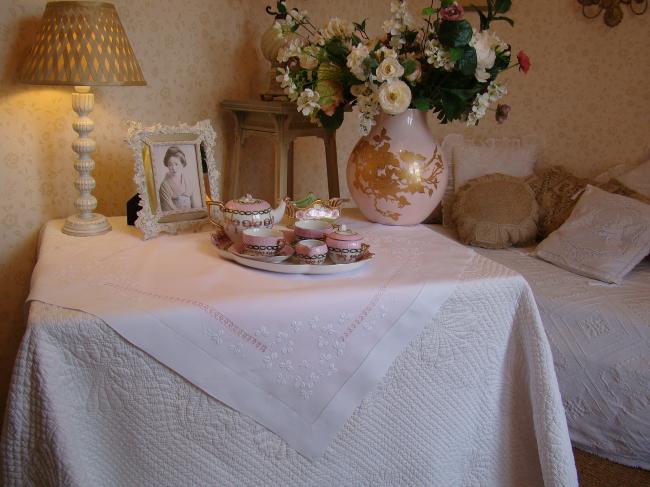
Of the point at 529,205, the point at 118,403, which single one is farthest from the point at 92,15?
the point at 529,205

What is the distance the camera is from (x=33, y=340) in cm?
94

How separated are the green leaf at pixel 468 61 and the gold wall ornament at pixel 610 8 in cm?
137

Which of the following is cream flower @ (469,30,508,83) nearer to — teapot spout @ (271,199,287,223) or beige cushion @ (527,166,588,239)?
teapot spout @ (271,199,287,223)

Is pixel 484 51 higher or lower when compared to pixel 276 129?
higher

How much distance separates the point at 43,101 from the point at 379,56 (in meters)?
0.90

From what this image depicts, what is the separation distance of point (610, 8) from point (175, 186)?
1.99m

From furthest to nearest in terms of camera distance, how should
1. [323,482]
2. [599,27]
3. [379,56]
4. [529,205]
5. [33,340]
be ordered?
[599,27], [529,205], [379,56], [323,482], [33,340]

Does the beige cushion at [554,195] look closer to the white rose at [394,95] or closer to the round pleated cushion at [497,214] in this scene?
the round pleated cushion at [497,214]

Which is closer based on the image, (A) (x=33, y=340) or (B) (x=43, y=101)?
(A) (x=33, y=340)

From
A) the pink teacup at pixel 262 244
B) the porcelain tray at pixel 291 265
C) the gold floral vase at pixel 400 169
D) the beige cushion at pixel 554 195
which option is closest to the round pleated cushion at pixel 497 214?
the beige cushion at pixel 554 195

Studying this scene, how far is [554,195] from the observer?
2.27 metres

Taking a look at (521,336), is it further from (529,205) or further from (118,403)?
(529,205)

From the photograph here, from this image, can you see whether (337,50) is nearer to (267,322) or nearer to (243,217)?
(243,217)

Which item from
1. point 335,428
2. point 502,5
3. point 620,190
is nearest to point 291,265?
point 335,428
